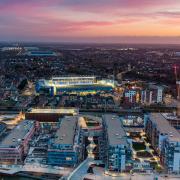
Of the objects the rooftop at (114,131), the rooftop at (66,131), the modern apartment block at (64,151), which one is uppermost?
the rooftop at (114,131)

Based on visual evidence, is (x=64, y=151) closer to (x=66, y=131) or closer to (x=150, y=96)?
(x=66, y=131)

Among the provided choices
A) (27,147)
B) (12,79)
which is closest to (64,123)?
(27,147)

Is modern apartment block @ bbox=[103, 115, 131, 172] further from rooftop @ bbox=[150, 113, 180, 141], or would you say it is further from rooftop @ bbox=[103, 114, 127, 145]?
rooftop @ bbox=[150, 113, 180, 141]

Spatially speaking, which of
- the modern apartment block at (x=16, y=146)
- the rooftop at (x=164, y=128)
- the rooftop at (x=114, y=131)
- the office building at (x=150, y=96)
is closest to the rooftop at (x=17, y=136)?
the modern apartment block at (x=16, y=146)

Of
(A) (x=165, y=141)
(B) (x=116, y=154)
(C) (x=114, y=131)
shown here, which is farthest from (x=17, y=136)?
(A) (x=165, y=141)

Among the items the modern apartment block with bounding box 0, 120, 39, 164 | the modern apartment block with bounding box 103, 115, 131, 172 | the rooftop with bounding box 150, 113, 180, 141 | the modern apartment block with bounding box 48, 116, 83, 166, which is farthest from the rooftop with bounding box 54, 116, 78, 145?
the rooftop with bounding box 150, 113, 180, 141

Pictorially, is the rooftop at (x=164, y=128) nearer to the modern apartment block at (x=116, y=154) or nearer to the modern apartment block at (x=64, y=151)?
the modern apartment block at (x=116, y=154)
